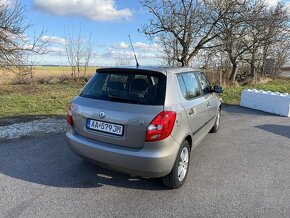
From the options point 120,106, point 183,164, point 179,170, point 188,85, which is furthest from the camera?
point 188,85

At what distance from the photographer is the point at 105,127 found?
3.43m

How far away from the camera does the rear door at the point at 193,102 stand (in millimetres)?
3932

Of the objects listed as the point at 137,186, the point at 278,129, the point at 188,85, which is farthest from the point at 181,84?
the point at 278,129

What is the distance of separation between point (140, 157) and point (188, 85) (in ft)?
5.25

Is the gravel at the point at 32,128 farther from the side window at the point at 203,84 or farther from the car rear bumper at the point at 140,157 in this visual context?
the side window at the point at 203,84

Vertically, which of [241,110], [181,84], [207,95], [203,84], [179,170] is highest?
[181,84]

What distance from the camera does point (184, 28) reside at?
15.5 metres

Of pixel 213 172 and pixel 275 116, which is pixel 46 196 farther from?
pixel 275 116

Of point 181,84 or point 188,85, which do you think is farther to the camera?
point 188,85

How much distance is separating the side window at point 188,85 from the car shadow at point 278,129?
3.38 meters

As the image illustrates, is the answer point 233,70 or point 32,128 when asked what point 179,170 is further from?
point 233,70

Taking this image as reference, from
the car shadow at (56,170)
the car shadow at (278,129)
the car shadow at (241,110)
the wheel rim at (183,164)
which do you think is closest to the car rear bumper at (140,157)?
the wheel rim at (183,164)

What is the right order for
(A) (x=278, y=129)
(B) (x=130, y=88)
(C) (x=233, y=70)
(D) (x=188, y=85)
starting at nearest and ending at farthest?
(B) (x=130, y=88), (D) (x=188, y=85), (A) (x=278, y=129), (C) (x=233, y=70)

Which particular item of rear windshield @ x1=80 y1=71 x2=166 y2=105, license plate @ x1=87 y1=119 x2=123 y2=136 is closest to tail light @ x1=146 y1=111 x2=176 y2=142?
rear windshield @ x1=80 y1=71 x2=166 y2=105
